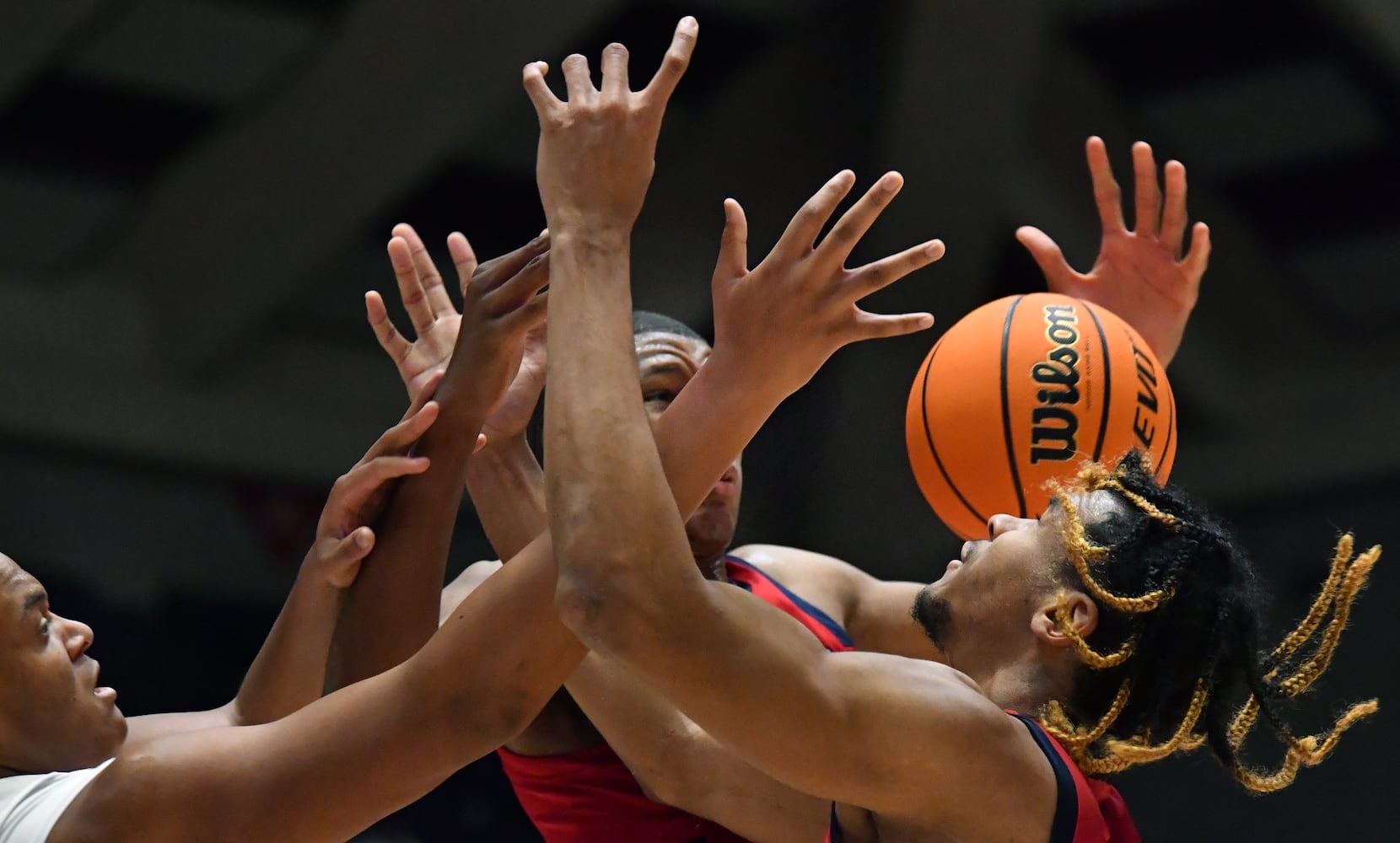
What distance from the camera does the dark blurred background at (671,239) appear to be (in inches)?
210

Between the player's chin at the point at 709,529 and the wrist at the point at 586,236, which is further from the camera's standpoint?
the player's chin at the point at 709,529

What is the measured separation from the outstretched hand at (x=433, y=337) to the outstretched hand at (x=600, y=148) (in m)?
0.56

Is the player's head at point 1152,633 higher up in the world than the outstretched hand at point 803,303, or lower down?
lower down

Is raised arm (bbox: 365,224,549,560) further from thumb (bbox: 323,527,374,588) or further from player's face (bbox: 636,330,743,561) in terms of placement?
player's face (bbox: 636,330,743,561)

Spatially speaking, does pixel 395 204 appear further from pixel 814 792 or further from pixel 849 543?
pixel 814 792

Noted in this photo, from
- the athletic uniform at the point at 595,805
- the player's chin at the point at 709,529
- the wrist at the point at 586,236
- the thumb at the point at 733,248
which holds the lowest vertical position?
the athletic uniform at the point at 595,805

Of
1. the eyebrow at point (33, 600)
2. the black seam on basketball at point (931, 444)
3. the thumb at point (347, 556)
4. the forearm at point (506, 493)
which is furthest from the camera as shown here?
the black seam on basketball at point (931, 444)

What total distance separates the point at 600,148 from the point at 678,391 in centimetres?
139

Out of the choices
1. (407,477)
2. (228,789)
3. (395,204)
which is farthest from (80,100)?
(228,789)

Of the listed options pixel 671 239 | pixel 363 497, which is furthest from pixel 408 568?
pixel 671 239

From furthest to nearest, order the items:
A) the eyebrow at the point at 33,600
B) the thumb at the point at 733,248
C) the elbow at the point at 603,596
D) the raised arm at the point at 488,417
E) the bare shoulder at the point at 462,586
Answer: the bare shoulder at the point at 462,586 < the raised arm at the point at 488,417 < the eyebrow at the point at 33,600 < the thumb at the point at 733,248 < the elbow at the point at 603,596

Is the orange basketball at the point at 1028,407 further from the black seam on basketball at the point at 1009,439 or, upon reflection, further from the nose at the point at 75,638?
the nose at the point at 75,638

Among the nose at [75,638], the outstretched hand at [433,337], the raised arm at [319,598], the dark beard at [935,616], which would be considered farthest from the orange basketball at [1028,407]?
the nose at [75,638]

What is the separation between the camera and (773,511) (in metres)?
6.02
